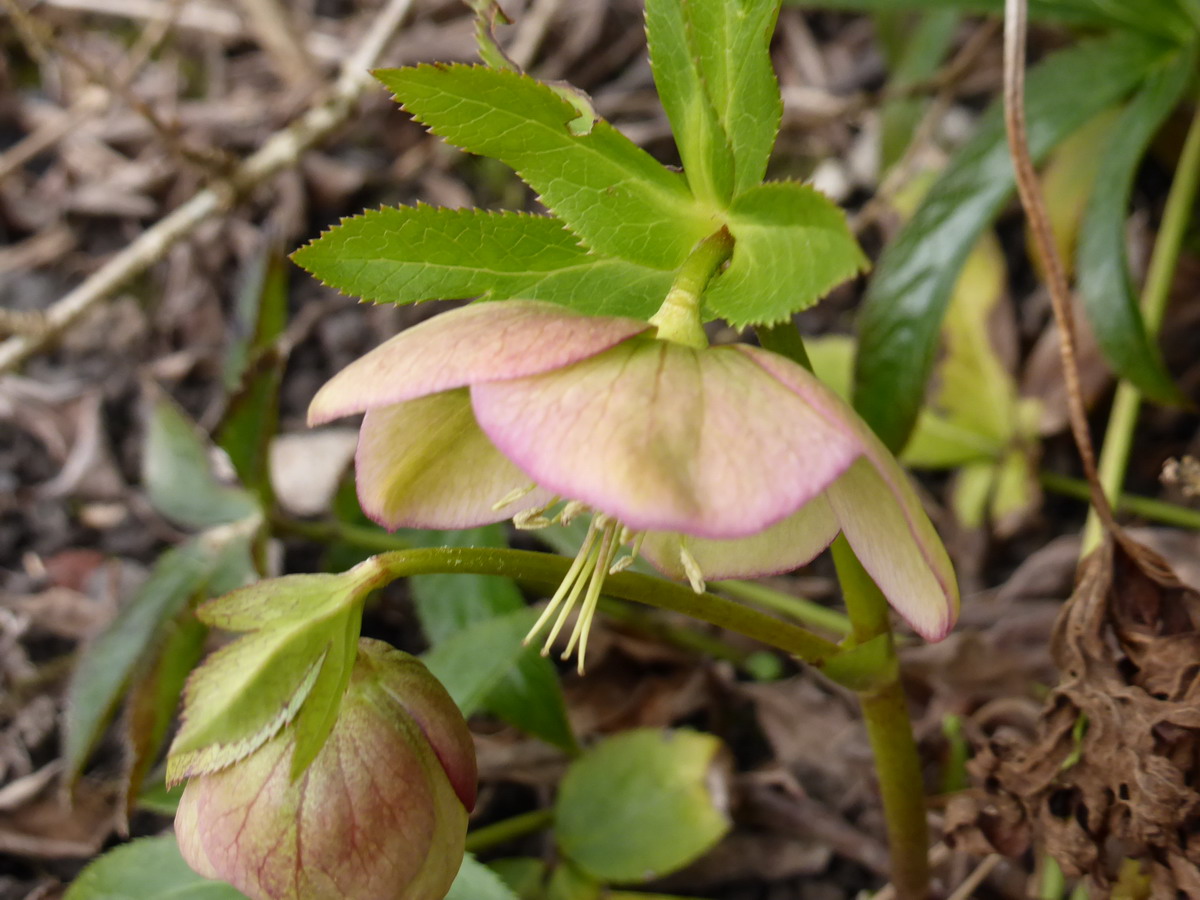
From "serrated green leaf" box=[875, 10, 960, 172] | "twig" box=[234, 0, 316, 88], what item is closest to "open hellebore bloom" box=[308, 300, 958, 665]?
"serrated green leaf" box=[875, 10, 960, 172]

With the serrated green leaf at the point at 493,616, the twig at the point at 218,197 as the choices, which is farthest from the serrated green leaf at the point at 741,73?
the twig at the point at 218,197

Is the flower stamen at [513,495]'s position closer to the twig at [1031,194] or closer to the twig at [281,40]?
the twig at [1031,194]

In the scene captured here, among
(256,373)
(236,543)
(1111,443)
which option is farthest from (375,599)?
(1111,443)

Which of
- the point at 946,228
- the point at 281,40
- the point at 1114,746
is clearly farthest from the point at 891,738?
the point at 281,40

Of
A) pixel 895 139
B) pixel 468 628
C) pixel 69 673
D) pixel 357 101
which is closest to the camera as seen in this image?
pixel 468 628

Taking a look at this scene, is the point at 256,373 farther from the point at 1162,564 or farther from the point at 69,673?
the point at 1162,564

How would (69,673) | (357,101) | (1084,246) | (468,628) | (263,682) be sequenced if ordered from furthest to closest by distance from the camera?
(357,101) < (69,673) < (1084,246) < (468,628) < (263,682)
